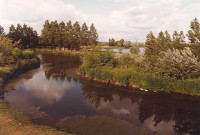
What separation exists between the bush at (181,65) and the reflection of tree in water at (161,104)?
299 cm

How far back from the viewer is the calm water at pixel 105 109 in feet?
36.5

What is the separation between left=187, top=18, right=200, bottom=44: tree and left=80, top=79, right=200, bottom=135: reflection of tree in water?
362 inches

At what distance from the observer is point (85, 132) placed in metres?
10.1

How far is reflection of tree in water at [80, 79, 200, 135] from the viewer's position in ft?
40.2

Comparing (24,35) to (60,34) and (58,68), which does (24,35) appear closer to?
(60,34)

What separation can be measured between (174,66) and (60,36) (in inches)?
2542

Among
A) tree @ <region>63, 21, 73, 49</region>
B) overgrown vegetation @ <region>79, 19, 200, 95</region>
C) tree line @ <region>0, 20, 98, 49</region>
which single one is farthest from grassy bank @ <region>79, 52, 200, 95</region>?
tree @ <region>63, 21, 73, 49</region>

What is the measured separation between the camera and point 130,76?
70.3 feet

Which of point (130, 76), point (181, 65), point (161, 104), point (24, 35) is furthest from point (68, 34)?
point (161, 104)

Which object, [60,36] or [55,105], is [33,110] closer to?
[55,105]

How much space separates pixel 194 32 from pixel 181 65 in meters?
7.00

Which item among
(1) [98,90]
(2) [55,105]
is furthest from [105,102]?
(2) [55,105]

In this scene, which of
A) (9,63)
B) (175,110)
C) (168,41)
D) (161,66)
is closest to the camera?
(175,110)

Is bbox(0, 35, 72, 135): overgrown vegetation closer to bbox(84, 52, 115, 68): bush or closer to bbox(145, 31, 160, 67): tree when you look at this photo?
bbox(84, 52, 115, 68): bush
